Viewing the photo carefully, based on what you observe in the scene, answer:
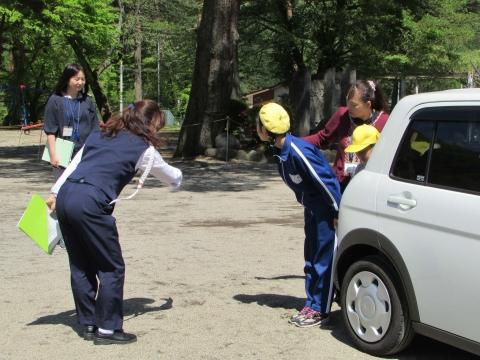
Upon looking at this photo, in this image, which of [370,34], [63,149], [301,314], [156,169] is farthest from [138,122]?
[370,34]

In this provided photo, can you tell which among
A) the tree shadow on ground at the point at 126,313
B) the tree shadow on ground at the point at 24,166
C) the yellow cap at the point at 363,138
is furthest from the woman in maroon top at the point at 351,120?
the tree shadow on ground at the point at 24,166

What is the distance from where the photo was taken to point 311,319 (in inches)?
192

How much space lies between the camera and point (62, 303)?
5.53 meters

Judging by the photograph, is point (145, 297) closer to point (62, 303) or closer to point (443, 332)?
point (62, 303)

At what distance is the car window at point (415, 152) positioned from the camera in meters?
3.94

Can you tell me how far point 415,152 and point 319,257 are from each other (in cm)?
118

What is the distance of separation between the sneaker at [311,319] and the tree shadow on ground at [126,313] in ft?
3.81

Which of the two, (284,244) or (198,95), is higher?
Result: (198,95)

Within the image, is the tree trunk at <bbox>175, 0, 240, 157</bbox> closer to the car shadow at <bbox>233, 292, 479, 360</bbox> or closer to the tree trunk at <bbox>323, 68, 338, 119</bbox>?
the tree trunk at <bbox>323, 68, 338, 119</bbox>

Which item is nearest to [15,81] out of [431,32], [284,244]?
[431,32]

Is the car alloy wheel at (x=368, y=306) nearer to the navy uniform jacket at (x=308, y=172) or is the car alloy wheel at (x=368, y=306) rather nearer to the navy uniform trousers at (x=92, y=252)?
the navy uniform jacket at (x=308, y=172)

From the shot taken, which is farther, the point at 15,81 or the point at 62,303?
the point at 15,81

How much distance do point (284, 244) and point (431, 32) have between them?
21.3 m

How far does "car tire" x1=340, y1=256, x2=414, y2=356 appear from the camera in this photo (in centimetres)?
401
